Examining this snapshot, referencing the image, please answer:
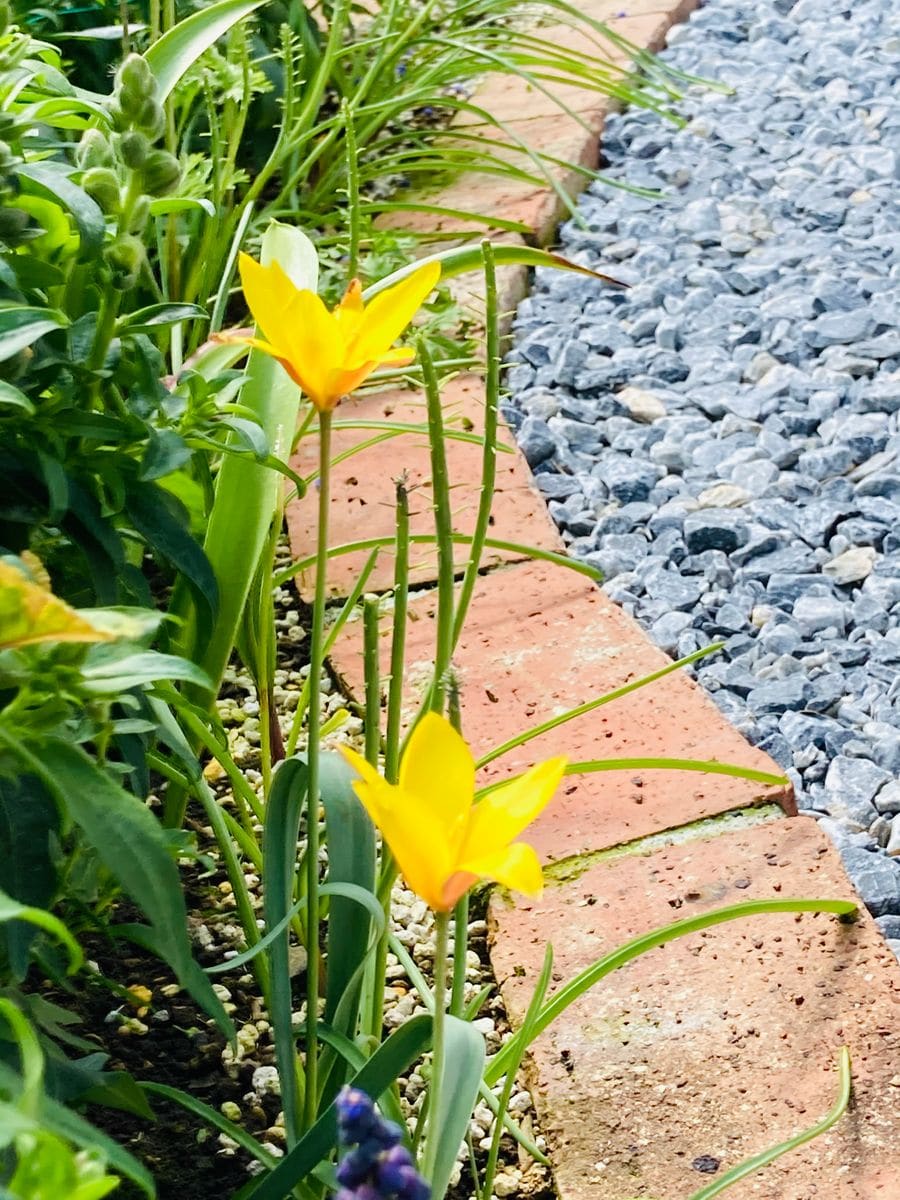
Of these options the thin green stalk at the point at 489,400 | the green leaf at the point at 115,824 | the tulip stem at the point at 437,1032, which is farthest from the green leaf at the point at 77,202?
the tulip stem at the point at 437,1032

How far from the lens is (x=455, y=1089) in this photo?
28.7 inches

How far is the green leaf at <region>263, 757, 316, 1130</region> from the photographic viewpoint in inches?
31.7

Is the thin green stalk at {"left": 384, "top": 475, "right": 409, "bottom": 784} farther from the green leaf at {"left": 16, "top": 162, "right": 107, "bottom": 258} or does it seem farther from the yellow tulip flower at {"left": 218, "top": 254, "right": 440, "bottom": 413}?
the green leaf at {"left": 16, "top": 162, "right": 107, "bottom": 258}

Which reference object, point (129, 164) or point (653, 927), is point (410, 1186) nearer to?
point (129, 164)

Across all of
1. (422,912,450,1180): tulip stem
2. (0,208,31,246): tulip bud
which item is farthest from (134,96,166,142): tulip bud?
(422,912,450,1180): tulip stem

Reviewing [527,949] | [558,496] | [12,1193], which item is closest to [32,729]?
[12,1193]

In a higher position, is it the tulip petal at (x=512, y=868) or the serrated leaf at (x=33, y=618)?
the serrated leaf at (x=33, y=618)

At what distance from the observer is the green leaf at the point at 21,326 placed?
0.75 meters

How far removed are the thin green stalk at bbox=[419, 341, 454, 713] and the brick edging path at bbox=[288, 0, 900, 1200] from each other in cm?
34

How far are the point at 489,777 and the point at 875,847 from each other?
0.33 metres

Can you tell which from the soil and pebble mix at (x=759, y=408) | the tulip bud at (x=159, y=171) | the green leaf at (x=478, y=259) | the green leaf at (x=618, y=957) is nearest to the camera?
A: the tulip bud at (x=159, y=171)

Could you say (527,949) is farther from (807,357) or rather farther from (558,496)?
(807,357)

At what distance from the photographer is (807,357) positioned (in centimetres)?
197

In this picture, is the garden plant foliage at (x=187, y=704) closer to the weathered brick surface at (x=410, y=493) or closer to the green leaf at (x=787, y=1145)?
A: the green leaf at (x=787, y=1145)
